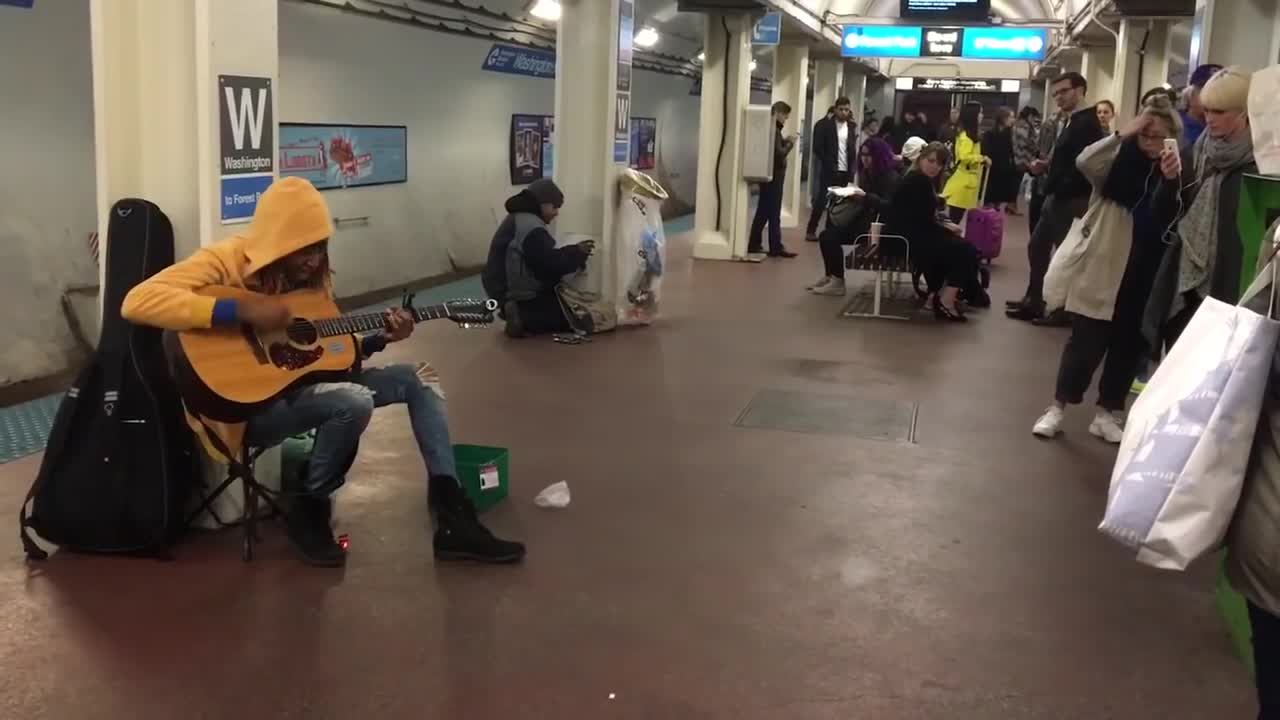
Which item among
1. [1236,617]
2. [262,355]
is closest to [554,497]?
[262,355]

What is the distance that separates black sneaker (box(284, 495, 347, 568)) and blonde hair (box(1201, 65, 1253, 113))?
2.90 metres

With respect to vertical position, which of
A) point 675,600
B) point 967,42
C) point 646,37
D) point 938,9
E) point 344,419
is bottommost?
point 675,600

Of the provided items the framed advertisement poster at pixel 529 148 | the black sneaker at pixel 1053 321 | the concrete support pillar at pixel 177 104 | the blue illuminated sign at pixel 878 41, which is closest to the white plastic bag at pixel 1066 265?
the concrete support pillar at pixel 177 104

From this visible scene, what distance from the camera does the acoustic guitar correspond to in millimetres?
3512

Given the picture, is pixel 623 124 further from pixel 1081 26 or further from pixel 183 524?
pixel 1081 26

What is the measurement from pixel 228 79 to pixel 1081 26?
13.2m

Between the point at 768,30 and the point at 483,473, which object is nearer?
the point at 483,473

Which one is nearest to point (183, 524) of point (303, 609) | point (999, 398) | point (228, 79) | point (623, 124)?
point (303, 609)

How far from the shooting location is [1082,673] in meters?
3.11

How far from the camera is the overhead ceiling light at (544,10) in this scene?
483 inches

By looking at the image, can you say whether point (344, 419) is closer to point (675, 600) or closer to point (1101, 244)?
point (675, 600)

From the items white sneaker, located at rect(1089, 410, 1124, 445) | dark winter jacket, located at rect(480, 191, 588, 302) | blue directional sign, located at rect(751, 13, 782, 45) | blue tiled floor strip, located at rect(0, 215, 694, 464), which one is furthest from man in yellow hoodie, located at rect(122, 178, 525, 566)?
blue directional sign, located at rect(751, 13, 782, 45)

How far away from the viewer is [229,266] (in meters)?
3.60

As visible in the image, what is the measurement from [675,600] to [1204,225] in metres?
2.09
